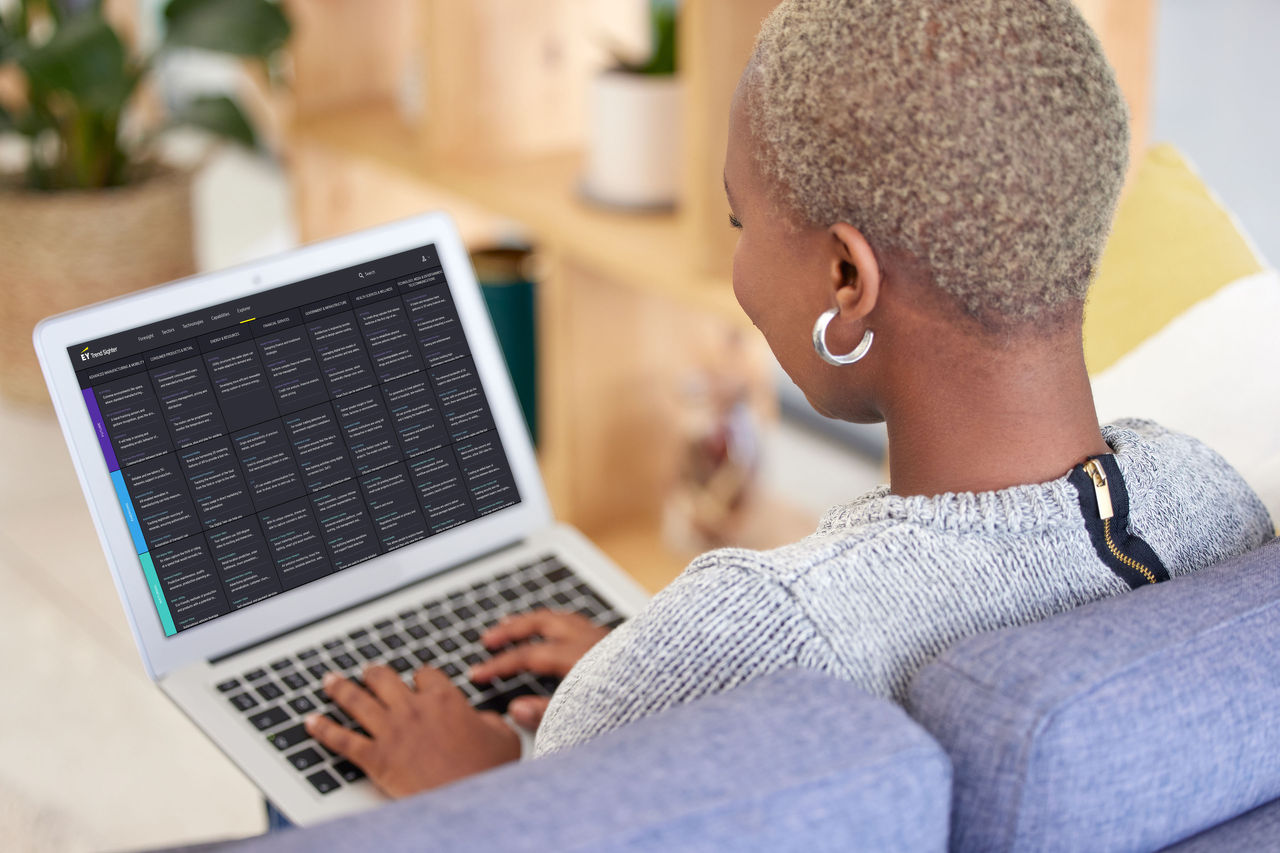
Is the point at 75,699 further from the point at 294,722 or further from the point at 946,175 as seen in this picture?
the point at 946,175

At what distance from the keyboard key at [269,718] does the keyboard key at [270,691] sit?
1 centimetres

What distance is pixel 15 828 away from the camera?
1572 millimetres

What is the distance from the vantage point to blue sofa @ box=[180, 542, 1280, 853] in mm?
533

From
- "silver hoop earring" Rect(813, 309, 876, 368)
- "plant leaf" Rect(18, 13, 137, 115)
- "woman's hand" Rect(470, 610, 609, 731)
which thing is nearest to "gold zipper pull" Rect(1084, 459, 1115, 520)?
"silver hoop earring" Rect(813, 309, 876, 368)

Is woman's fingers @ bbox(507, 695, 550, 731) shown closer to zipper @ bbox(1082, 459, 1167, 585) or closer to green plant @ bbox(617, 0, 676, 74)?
zipper @ bbox(1082, 459, 1167, 585)

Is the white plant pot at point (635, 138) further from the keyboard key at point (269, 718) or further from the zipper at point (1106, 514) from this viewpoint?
the zipper at point (1106, 514)

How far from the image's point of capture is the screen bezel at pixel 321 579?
94 cm

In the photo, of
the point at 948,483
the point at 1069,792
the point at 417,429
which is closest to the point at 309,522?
the point at 417,429

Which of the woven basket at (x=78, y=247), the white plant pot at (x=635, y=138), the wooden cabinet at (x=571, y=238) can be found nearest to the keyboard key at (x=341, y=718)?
the wooden cabinet at (x=571, y=238)

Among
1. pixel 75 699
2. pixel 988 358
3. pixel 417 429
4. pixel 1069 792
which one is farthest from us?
pixel 75 699

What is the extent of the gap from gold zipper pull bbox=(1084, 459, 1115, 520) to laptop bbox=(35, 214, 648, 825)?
46 cm

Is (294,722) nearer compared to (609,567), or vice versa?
(294,722)

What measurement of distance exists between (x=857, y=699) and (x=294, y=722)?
514mm

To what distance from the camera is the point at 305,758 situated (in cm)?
93
